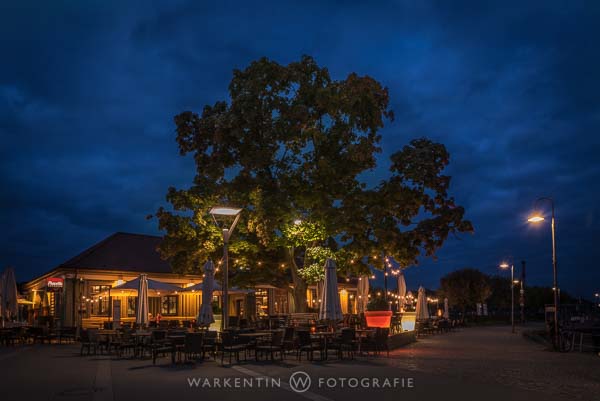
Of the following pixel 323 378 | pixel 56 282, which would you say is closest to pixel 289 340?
pixel 323 378

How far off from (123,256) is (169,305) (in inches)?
150

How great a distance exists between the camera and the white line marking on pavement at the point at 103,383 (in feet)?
34.0

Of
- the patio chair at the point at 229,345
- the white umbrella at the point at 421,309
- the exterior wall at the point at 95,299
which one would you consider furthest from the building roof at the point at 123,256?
the patio chair at the point at 229,345

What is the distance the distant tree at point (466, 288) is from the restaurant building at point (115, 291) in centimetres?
2490

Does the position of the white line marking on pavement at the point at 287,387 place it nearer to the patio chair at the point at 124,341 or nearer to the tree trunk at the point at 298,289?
the patio chair at the point at 124,341

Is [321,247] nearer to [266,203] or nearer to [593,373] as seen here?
[266,203]

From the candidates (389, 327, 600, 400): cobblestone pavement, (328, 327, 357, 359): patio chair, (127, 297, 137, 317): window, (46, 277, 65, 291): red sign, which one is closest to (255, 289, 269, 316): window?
(127, 297, 137, 317): window

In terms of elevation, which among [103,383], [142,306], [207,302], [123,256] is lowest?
[103,383]

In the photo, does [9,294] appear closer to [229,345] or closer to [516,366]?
[229,345]

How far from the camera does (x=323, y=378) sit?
1240 centimetres

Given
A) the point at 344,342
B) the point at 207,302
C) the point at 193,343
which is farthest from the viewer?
the point at 207,302

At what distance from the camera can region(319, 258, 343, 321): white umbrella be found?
18.2 metres

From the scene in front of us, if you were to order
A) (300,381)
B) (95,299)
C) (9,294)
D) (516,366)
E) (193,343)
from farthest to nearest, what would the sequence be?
(95,299)
(9,294)
(193,343)
(516,366)
(300,381)

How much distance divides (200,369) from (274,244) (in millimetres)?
9022
